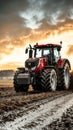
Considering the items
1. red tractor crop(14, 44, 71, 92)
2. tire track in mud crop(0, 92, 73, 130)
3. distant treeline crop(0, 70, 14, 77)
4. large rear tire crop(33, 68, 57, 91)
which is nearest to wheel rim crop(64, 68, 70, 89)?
red tractor crop(14, 44, 71, 92)

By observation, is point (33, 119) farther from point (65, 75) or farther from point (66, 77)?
point (66, 77)

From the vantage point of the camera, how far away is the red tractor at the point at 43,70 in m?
21.5

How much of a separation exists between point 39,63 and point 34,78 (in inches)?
43.4

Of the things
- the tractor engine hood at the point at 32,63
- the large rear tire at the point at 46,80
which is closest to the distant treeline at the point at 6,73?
the tractor engine hood at the point at 32,63

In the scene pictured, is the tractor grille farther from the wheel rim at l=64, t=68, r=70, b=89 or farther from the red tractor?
the wheel rim at l=64, t=68, r=70, b=89

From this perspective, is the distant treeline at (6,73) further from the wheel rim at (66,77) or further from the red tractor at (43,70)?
the red tractor at (43,70)

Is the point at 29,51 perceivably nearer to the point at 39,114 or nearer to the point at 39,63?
the point at 39,63

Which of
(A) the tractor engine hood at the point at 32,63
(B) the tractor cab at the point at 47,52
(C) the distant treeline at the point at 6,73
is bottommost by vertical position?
(C) the distant treeline at the point at 6,73

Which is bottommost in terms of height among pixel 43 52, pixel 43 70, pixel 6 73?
pixel 6 73

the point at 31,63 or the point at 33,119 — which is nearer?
the point at 33,119

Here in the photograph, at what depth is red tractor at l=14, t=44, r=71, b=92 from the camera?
2145 centimetres

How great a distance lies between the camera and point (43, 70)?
22172mm

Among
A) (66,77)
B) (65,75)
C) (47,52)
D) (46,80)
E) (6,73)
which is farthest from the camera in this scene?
(6,73)

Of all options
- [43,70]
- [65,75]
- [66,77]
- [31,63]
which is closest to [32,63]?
[31,63]
